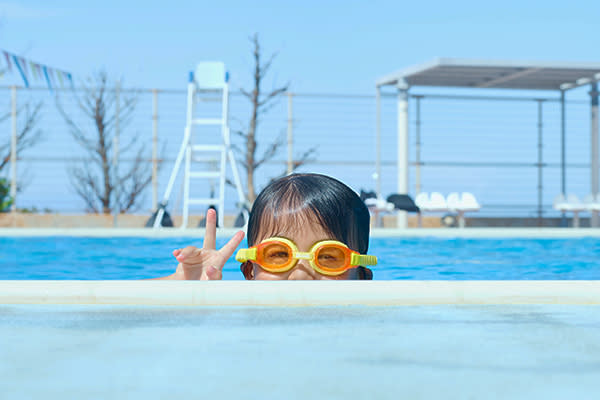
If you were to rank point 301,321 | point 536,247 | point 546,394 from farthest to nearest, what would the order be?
point 536,247, point 301,321, point 546,394

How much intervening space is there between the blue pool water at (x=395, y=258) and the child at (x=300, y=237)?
2752mm

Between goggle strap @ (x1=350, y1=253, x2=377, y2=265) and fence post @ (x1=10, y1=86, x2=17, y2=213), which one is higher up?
fence post @ (x1=10, y1=86, x2=17, y2=213)

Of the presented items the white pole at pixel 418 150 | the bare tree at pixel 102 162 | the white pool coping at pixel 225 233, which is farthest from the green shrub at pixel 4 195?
the white pole at pixel 418 150

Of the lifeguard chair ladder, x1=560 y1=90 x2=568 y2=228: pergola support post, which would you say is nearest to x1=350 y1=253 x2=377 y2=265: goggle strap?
the lifeguard chair ladder

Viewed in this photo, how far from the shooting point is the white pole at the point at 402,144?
35.9 ft

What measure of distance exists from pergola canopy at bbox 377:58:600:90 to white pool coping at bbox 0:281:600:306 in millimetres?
8523

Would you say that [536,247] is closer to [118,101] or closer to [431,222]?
[431,222]

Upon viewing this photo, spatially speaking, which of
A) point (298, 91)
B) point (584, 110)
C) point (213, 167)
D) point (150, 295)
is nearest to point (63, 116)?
point (213, 167)

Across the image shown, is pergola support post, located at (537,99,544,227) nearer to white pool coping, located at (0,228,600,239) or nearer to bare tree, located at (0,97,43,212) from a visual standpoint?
white pool coping, located at (0,228,600,239)

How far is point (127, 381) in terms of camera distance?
110 cm

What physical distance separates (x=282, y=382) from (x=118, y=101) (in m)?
11.4

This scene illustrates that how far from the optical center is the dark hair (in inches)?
99.7

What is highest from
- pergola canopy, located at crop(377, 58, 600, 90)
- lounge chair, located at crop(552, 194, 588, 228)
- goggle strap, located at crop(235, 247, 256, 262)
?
pergola canopy, located at crop(377, 58, 600, 90)

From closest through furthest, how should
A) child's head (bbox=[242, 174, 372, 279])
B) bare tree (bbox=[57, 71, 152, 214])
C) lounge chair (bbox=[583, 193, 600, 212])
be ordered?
child's head (bbox=[242, 174, 372, 279]) → lounge chair (bbox=[583, 193, 600, 212]) → bare tree (bbox=[57, 71, 152, 214])
